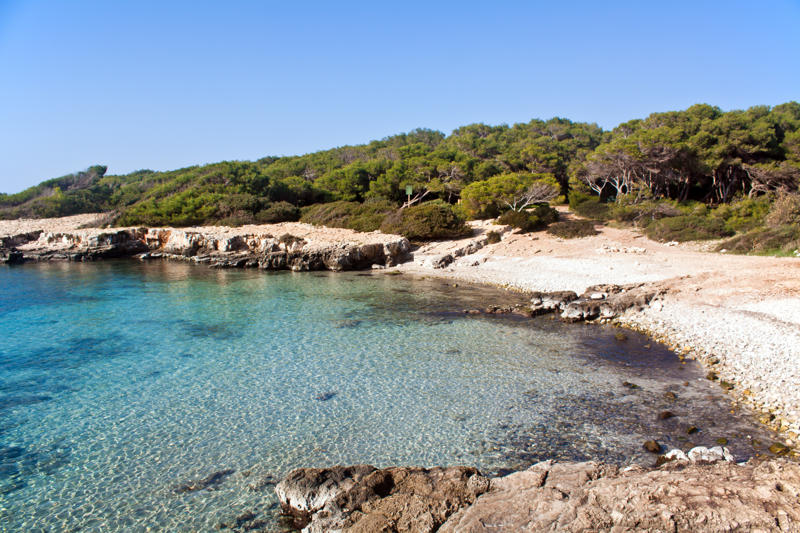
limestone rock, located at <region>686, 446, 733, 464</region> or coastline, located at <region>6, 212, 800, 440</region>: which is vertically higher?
coastline, located at <region>6, 212, 800, 440</region>

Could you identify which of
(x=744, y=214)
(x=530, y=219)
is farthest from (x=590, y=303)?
(x=744, y=214)

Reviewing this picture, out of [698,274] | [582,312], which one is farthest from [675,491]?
[698,274]

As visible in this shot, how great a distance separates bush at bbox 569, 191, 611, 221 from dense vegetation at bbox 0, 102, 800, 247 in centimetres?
11

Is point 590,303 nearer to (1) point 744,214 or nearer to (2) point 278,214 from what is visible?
(1) point 744,214

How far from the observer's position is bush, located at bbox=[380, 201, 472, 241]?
3039 cm

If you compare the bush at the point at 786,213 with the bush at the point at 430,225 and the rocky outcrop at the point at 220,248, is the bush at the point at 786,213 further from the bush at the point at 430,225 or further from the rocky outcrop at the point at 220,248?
the rocky outcrop at the point at 220,248

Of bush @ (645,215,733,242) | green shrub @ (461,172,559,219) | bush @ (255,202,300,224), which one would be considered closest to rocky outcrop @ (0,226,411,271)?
bush @ (255,202,300,224)

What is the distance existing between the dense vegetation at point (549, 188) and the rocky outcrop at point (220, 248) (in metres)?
2.83

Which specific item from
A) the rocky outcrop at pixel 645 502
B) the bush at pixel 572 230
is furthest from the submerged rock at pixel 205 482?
the bush at pixel 572 230

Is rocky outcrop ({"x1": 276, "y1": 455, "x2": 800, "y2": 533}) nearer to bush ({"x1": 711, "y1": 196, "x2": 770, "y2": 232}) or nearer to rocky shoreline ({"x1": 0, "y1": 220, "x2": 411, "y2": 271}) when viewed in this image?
rocky shoreline ({"x1": 0, "y1": 220, "x2": 411, "y2": 271})

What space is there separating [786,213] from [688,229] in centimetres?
458

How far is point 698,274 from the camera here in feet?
57.5

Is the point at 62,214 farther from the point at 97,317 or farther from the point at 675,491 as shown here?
the point at 675,491

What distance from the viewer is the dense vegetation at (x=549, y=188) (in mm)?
30203
